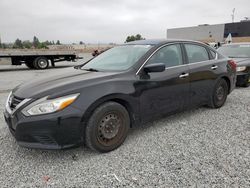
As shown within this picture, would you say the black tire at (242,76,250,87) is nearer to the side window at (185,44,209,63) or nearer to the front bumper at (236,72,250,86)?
the front bumper at (236,72,250,86)

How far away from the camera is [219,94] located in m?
4.34

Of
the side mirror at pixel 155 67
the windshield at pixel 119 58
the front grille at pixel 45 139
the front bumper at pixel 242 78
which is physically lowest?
the front grille at pixel 45 139

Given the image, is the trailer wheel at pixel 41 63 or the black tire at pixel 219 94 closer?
the black tire at pixel 219 94

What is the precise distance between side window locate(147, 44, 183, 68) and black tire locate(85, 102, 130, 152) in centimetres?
97

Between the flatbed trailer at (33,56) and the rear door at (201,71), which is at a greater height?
the flatbed trailer at (33,56)

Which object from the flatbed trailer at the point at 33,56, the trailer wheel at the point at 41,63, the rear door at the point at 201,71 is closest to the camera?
the rear door at the point at 201,71

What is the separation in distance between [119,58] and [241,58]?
5021mm

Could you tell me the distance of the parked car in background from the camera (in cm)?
608

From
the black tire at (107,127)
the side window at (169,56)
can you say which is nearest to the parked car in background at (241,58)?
the side window at (169,56)

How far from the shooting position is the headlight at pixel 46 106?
7.49 feet

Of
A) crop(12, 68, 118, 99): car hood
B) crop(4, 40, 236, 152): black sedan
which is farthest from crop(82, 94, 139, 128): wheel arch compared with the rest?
crop(12, 68, 118, 99): car hood

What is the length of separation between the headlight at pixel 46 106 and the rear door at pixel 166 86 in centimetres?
109

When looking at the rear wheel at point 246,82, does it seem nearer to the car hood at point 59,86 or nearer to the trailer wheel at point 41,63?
the car hood at point 59,86

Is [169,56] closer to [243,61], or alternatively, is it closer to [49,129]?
[49,129]
